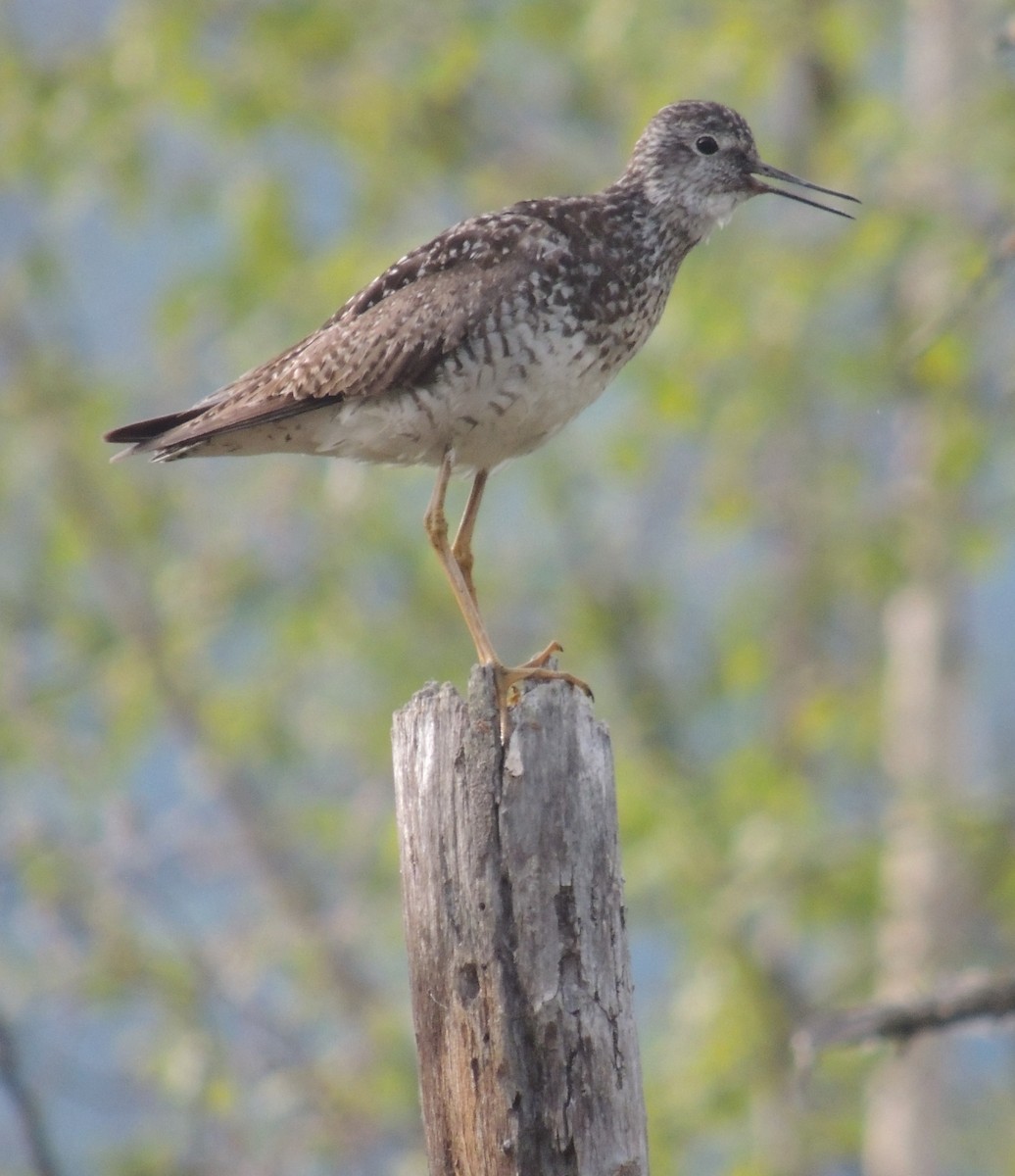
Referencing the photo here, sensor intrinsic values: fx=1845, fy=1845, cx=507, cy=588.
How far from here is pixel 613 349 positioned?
5.22 m

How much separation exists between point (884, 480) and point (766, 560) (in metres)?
1.17

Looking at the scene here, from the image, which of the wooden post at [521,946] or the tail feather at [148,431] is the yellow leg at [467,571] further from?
the tail feather at [148,431]

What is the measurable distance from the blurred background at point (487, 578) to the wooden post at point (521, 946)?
4.85 metres

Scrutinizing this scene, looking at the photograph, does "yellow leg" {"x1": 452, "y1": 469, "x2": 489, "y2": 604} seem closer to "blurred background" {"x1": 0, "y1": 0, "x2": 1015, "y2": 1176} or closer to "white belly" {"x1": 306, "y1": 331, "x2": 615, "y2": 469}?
"white belly" {"x1": 306, "y1": 331, "x2": 615, "y2": 469}

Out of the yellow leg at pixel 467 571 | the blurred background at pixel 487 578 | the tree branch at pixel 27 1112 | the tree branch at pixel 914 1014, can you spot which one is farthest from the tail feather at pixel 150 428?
the blurred background at pixel 487 578

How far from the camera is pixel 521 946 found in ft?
12.0

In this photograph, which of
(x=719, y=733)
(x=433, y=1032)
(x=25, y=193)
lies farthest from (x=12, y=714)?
(x=433, y=1032)

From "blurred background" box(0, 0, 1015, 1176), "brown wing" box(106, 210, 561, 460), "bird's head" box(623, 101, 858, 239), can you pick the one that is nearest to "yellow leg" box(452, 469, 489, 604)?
"brown wing" box(106, 210, 561, 460)

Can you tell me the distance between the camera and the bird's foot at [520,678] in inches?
152

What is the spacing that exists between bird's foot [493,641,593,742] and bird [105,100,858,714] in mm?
228

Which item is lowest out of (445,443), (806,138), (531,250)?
(445,443)

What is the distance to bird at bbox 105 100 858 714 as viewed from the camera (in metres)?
5.01

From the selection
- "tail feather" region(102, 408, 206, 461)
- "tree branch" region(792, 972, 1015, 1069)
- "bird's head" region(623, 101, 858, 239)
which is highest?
"bird's head" region(623, 101, 858, 239)

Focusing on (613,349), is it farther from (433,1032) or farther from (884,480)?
(884,480)
